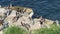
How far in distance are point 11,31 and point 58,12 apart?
40.4 ft

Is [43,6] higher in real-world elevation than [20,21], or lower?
lower

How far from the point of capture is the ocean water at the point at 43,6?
25.8 m

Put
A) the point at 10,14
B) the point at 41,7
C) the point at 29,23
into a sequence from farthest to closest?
the point at 41,7
the point at 10,14
the point at 29,23

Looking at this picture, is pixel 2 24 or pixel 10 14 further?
pixel 10 14

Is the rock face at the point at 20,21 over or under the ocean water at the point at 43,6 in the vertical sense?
over

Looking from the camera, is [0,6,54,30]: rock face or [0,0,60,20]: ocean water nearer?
[0,6,54,30]: rock face

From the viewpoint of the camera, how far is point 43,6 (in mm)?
28031

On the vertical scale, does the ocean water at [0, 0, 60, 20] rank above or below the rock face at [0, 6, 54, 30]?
below

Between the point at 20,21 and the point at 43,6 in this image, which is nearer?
the point at 20,21

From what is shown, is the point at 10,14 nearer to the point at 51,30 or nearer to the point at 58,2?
the point at 51,30

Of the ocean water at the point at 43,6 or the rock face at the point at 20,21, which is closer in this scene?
the rock face at the point at 20,21

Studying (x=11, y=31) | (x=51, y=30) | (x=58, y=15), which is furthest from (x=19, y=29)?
(x=58, y=15)

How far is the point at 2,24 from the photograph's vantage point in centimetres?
1845

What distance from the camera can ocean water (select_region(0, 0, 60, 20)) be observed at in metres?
25.8
